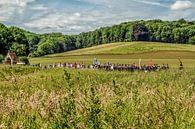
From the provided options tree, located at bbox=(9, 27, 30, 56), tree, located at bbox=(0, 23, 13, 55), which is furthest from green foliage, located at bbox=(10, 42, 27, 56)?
tree, located at bbox=(0, 23, 13, 55)

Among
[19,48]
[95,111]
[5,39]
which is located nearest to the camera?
[95,111]

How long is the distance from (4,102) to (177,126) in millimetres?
3281

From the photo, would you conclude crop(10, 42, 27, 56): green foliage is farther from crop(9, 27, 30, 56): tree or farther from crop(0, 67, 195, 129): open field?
crop(0, 67, 195, 129): open field

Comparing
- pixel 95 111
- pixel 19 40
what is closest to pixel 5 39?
pixel 19 40

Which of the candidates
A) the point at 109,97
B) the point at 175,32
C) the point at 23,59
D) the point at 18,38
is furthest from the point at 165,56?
the point at 109,97

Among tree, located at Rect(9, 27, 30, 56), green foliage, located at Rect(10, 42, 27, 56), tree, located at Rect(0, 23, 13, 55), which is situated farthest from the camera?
tree, located at Rect(9, 27, 30, 56)

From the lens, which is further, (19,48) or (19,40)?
(19,40)

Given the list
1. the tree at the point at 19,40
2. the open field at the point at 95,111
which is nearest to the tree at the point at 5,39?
the tree at the point at 19,40

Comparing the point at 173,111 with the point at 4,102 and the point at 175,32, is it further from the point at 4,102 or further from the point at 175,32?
the point at 175,32

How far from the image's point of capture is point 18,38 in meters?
119

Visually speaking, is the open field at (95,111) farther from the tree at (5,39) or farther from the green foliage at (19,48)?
the green foliage at (19,48)

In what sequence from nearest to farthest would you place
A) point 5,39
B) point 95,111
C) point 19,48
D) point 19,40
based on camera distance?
point 95,111 → point 19,48 → point 5,39 → point 19,40

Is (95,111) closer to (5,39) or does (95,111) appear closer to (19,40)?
(5,39)

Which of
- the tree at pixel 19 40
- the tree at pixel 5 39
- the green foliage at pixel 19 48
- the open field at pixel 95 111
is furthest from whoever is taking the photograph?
the tree at pixel 19 40
